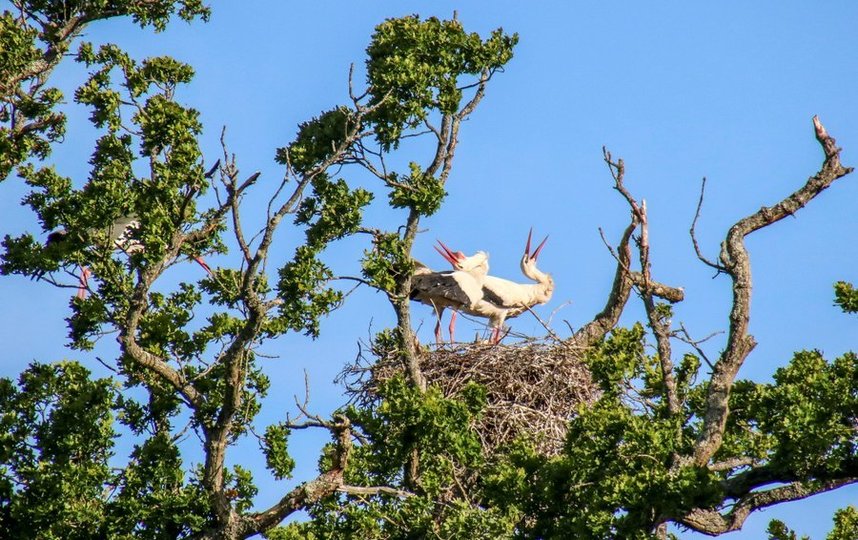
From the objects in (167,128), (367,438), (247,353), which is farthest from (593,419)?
(167,128)

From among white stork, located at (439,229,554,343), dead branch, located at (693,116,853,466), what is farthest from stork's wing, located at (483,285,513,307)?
dead branch, located at (693,116,853,466)

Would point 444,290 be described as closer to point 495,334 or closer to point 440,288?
point 440,288

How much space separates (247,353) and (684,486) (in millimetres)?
4383

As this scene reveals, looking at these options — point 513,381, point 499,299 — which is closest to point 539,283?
point 499,299

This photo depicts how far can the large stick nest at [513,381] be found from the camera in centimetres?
2019

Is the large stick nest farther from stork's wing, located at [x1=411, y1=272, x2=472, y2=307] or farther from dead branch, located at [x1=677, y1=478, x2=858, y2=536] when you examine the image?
dead branch, located at [x1=677, y1=478, x2=858, y2=536]

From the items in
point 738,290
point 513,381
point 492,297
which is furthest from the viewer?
point 492,297

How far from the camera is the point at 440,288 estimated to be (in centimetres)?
2280

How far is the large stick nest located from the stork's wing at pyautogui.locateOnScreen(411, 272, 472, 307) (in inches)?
60.9

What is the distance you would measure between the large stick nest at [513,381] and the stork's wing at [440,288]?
1547 millimetres

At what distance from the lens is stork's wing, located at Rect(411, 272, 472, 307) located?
74.7 ft

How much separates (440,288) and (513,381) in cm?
251

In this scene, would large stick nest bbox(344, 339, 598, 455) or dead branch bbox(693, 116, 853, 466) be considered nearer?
dead branch bbox(693, 116, 853, 466)

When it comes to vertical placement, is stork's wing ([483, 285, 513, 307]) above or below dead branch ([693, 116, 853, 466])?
above
